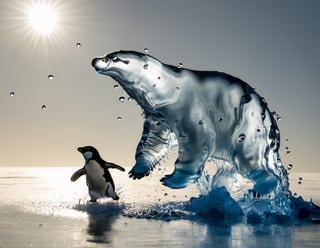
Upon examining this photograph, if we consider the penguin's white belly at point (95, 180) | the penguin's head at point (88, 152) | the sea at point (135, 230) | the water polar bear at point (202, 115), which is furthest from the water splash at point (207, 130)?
the penguin's head at point (88, 152)

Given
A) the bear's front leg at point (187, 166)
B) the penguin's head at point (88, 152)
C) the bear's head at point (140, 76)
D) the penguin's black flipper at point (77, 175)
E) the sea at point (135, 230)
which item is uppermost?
the bear's head at point (140, 76)

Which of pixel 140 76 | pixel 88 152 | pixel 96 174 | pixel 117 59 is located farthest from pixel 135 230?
pixel 88 152

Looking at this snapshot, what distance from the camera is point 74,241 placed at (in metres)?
7.48

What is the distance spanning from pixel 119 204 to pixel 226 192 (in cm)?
314

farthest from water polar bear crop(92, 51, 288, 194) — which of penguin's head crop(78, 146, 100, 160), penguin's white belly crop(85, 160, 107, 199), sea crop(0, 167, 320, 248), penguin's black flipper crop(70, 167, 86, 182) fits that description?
penguin's black flipper crop(70, 167, 86, 182)

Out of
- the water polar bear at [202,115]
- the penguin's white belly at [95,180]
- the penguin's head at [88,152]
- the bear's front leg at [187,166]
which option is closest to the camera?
the bear's front leg at [187,166]

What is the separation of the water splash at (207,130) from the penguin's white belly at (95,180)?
3.02 meters

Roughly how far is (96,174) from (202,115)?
545 centimetres

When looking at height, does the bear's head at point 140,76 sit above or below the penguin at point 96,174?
above

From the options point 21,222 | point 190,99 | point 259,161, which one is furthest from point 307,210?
point 21,222

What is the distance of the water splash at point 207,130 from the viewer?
36.2ft

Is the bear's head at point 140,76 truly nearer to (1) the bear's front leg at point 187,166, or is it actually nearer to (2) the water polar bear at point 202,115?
(2) the water polar bear at point 202,115

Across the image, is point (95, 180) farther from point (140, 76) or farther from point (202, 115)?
point (202, 115)

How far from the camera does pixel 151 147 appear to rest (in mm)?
12656
